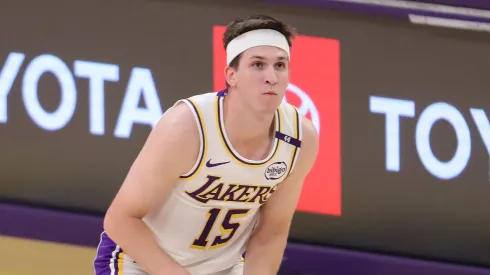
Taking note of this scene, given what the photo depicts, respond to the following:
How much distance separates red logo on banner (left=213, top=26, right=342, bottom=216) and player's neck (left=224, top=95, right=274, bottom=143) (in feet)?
5.06

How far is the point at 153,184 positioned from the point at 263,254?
57cm

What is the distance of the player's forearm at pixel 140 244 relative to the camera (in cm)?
378

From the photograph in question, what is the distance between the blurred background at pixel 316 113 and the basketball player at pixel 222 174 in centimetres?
128

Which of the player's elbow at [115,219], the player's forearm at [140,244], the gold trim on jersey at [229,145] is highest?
the gold trim on jersey at [229,145]

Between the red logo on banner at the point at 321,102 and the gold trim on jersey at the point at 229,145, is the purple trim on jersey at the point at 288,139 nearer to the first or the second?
the gold trim on jersey at the point at 229,145

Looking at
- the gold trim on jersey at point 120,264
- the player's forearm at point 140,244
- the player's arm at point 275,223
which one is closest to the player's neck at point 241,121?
the player's arm at point 275,223

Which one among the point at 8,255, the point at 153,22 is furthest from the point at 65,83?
the point at 8,255

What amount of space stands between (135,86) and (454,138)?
1.53 m

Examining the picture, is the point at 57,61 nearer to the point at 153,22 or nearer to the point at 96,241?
the point at 153,22

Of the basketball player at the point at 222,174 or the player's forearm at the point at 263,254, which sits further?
the player's forearm at the point at 263,254

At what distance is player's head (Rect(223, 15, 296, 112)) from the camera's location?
367cm

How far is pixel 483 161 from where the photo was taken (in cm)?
539

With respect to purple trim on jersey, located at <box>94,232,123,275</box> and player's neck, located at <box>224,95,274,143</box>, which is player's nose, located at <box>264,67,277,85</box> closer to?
player's neck, located at <box>224,95,274,143</box>

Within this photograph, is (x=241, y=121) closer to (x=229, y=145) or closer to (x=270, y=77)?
(x=229, y=145)
